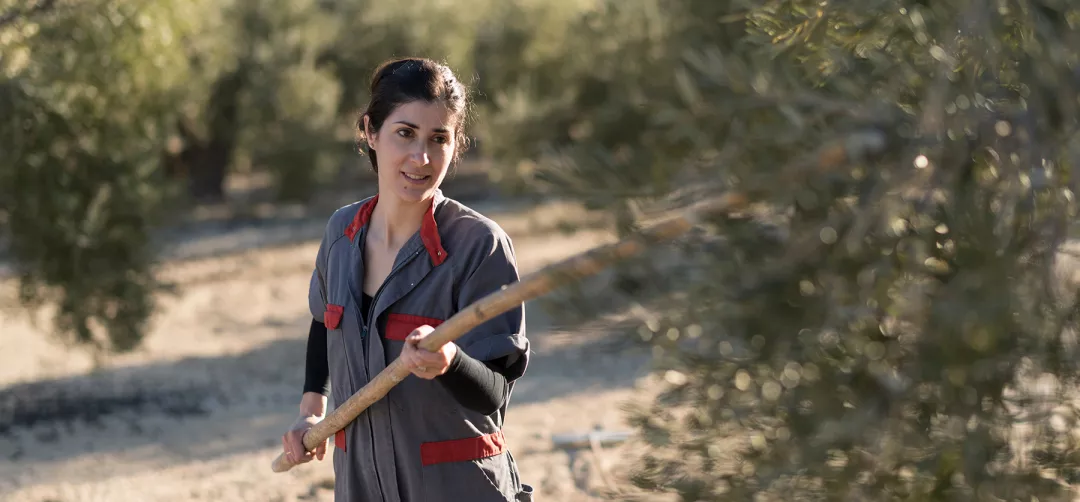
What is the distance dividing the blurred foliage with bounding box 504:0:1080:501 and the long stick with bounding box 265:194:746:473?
1.2 inches

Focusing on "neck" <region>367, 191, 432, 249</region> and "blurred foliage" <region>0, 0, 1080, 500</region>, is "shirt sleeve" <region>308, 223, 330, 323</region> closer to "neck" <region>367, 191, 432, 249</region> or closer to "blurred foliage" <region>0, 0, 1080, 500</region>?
"neck" <region>367, 191, 432, 249</region>

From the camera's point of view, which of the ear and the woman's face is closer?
the woman's face

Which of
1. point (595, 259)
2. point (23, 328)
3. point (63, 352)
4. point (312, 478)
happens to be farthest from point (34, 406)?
point (595, 259)

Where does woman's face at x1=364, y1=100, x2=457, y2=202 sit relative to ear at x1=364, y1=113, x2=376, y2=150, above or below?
below

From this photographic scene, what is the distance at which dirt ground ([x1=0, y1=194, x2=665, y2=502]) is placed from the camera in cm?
637

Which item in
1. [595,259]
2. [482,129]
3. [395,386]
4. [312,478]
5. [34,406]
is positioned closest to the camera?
[595,259]

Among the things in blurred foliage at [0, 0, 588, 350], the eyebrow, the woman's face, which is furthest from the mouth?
blurred foliage at [0, 0, 588, 350]

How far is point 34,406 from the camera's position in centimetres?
862

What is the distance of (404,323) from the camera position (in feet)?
8.38

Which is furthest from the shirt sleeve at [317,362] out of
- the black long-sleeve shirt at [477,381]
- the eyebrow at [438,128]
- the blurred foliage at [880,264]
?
the blurred foliage at [880,264]

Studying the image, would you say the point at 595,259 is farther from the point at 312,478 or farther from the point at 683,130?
the point at 312,478

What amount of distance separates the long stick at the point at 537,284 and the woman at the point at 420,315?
11cm

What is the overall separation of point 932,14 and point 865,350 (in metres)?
0.50

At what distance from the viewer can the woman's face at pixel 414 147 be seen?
2.59m
